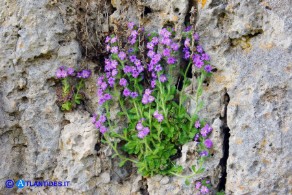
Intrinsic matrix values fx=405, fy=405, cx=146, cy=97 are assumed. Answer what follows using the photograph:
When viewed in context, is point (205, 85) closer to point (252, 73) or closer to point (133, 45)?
point (252, 73)

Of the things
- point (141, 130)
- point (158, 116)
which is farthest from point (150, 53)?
point (141, 130)

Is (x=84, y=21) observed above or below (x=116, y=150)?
above

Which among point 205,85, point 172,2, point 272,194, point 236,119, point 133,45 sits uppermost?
point 172,2

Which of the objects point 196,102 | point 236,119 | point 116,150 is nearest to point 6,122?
point 116,150

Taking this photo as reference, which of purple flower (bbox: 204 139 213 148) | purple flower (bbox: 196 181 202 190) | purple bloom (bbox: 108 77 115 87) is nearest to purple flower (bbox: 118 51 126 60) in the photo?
purple bloom (bbox: 108 77 115 87)

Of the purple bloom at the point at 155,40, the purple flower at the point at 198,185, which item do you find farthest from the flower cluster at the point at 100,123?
the purple flower at the point at 198,185

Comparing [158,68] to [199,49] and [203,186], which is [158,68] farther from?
[203,186]
